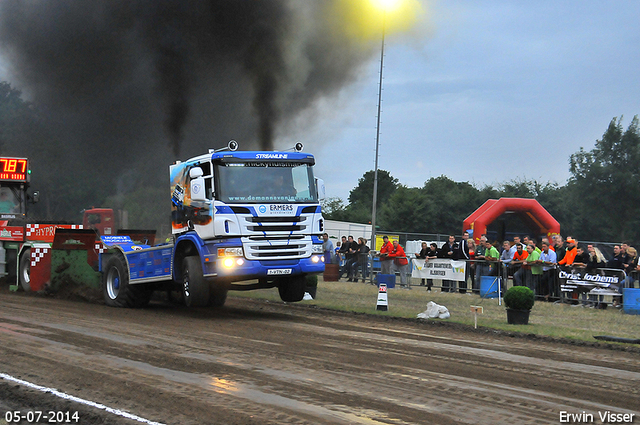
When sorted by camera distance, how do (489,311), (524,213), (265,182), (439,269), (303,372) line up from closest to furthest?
(303,372) < (265,182) < (489,311) < (439,269) < (524,213)

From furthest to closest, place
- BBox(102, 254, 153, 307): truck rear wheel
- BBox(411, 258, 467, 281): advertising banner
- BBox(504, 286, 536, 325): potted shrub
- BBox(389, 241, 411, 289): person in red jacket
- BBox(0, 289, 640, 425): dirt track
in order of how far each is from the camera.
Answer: BBox(389, 241, 411, 289): person in red jacket, BBox(411, 258, 467, 281): advertising banner, BBox(102, 254, 153, 307): truck rear wheel, BBox(504, 286, 536, 325): potted shrub, BBox(0, 289, 640, 425): dirt track

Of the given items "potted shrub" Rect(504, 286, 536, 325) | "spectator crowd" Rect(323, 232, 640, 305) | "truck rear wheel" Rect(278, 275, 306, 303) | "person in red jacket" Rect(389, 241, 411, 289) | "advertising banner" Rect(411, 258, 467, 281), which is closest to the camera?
"potted shrub" Rect(504, 286, 536, 325)

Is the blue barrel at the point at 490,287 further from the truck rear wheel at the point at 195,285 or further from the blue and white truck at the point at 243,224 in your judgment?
the truck rear wheel at the point at 195,285

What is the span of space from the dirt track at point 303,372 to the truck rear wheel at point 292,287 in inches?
56.2

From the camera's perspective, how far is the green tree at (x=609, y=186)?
2435 inches

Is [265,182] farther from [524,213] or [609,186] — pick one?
[609,186]

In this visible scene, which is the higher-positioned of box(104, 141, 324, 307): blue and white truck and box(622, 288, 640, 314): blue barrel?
box(104, 141, 324, 307): blue and white truck

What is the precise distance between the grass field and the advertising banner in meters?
0.54

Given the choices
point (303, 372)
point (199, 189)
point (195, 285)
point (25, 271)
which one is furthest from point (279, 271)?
point (25, 271)

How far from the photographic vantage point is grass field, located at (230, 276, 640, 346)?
12336mm

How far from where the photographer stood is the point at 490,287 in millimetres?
18906

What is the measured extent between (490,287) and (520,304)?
5935 millimetres

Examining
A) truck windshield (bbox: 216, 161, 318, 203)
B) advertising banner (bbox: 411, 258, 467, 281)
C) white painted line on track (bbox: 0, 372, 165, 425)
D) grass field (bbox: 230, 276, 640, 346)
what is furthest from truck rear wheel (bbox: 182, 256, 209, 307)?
advertising banner (bbox: 411, 258, 467, 281)

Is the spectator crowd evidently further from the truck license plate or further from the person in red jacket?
the truck license plate
